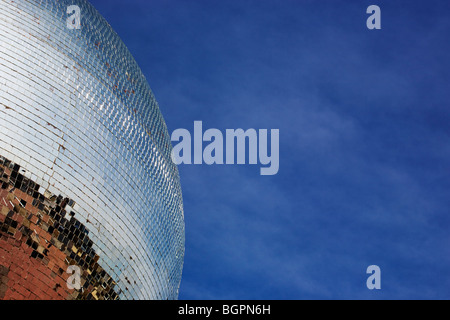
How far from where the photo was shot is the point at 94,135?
2641 cm

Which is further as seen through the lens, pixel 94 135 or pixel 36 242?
pixel 94 135

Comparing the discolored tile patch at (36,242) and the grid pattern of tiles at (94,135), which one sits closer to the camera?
the discolored tile patch at (36,242)

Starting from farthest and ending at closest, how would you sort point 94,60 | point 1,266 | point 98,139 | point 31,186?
point 94,60 < point 98,139 < point 31,186 < point 1,266

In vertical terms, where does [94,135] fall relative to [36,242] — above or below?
above

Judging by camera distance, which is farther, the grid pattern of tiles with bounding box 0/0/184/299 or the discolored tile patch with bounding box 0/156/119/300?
the grid pattern of tiles with bounding box 0/0/184/299

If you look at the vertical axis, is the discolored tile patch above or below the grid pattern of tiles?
below

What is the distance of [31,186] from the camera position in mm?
21812

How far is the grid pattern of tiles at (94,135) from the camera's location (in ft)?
76.8

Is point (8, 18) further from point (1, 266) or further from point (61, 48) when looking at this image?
point (1, 266)

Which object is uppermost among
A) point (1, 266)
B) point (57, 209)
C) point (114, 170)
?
point (114, 170)

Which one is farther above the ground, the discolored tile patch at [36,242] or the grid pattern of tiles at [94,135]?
the grid pattern of tiles at [94,135]

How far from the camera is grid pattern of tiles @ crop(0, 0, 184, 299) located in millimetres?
23406
